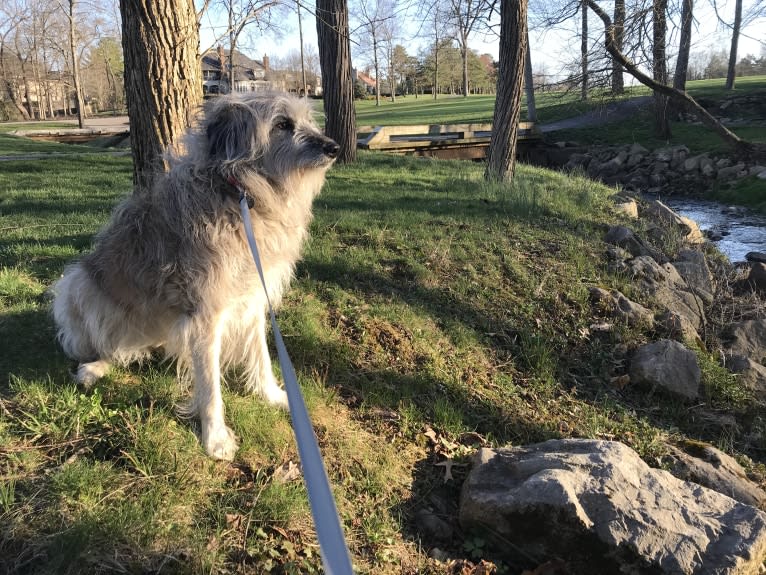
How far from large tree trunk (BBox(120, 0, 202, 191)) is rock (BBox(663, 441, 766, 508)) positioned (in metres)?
5.13

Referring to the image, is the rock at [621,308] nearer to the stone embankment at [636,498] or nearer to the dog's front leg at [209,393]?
the stone embankment at [636,498]

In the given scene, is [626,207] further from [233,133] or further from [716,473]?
[233,133]

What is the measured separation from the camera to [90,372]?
369 cm

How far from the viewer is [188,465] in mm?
3117

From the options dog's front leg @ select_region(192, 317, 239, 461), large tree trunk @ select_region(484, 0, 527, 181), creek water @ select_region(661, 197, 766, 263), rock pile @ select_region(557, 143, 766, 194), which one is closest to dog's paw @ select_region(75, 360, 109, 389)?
dog's front leg @ select_region(192, 317, 239, 461)

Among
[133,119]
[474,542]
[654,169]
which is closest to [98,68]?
[654,169]

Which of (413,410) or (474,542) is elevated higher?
(413,410)

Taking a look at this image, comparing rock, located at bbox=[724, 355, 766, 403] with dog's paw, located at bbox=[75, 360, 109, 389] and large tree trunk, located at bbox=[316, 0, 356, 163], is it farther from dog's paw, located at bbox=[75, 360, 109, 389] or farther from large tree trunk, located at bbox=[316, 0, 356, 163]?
large tree trunk, located at bbox=[316, 0, 356, 163]

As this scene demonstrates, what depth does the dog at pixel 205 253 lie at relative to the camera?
11.1 feet

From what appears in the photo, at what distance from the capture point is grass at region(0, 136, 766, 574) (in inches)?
109

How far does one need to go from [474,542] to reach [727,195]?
62.1 feet

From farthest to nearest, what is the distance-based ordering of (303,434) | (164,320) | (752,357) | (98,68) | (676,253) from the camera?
(98,68)
(676,253)
(752,357)
(164,320)
(303,434)

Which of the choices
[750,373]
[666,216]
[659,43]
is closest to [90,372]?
[750,373]

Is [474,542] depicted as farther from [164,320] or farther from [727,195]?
[727,195]
